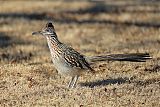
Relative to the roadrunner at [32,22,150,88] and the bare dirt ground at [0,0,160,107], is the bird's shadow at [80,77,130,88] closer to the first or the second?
the bare dirt ground at [0,0,160,107]

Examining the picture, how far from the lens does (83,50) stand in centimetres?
1792

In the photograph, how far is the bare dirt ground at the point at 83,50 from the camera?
10.2 metres

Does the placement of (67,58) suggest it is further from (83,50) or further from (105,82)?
(83,50)

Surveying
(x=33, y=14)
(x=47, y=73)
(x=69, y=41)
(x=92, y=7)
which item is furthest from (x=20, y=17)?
(x=47, y=73)

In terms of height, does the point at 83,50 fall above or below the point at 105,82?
below

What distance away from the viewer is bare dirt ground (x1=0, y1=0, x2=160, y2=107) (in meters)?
10.2

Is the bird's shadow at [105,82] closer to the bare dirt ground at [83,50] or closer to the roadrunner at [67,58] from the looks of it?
the bare dirt ground at [83,50]

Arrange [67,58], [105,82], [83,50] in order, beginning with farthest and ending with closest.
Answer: [83,50] → [105,82] → [67,58]

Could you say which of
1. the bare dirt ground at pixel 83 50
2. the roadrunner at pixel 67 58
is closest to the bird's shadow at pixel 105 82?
the bare dirt ground at pixel 83 50

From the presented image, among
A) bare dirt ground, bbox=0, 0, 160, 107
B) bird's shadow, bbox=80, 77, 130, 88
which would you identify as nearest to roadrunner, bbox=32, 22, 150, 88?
bare dirt ground, bbox=0, 0, 160, 107

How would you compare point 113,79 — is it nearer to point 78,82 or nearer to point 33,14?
point 78,82

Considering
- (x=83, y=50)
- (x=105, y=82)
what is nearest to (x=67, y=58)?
(x=105, y=82)

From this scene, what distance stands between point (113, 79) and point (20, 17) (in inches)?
635

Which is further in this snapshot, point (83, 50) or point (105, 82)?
point (83, 50)
